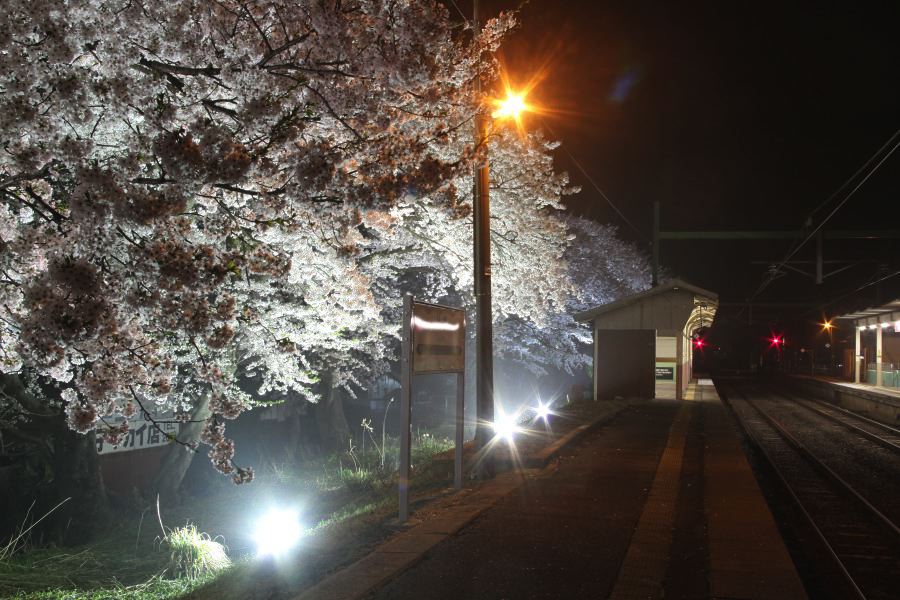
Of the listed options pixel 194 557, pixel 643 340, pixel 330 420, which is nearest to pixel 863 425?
pixel 643 340

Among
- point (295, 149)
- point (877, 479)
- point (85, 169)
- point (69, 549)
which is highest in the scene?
point (295, 149)

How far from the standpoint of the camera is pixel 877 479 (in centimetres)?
1465

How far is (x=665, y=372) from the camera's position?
30734 millimetres

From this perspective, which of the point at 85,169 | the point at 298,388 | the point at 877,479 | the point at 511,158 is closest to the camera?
the point at 85,169

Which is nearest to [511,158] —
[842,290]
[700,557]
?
[700,557]

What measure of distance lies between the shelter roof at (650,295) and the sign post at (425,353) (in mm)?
18808

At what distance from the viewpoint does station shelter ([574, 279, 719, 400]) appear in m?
28.9

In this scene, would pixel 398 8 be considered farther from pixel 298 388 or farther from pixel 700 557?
pixel 298 388

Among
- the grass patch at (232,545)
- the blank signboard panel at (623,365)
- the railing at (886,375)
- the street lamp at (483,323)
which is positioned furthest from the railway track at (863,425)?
the street lamp at (483,323)

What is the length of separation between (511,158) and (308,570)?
15690 mm

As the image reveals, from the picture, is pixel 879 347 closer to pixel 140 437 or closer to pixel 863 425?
pixel 863 425

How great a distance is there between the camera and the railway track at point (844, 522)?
8.12m

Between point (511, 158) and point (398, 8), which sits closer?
point (398, 8)

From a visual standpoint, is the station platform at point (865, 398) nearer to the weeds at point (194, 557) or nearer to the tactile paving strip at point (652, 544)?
the tactile paving strip at point (652, 544)
